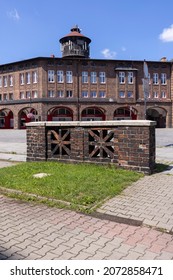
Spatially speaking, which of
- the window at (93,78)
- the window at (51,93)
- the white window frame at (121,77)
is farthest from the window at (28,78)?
the white window frame at (121,77)

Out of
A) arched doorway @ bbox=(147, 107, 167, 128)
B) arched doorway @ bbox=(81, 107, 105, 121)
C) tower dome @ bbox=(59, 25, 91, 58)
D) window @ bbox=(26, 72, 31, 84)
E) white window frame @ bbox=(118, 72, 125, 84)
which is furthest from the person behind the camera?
tower dome @ bbox=(59, 25, 91, 58)

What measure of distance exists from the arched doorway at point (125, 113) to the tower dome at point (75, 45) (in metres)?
14.6

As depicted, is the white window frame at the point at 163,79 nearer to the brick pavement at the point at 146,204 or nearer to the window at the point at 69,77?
the window at the point at 69,77

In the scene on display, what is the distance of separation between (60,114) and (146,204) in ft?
147

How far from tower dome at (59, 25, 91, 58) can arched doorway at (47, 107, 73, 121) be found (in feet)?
42.5

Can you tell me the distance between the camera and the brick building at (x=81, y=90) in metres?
47.2

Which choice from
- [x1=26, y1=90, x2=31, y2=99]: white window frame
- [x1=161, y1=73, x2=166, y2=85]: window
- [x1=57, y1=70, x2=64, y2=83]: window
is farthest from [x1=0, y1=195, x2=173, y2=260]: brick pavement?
[x1=161, y1=73, x2=166, y2=85]: window

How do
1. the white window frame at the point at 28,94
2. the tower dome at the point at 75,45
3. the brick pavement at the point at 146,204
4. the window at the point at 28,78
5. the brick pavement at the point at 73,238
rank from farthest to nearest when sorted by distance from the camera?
the tower dome at the point at 75,45 < the white window frame at the point at 28,94 < the window at the point at 28,78 < the brick pavement at the point at 146,204 < the brick pavement at the point at 73,238

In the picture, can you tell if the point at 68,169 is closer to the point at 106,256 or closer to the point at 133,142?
the point at 133,142

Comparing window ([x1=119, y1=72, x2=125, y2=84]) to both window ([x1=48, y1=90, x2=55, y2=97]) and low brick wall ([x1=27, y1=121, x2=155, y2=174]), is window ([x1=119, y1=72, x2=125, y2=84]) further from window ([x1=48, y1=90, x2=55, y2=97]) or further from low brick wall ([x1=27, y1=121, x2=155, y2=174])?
low brick wall ([x1=27, y1=121, x2=155, y2=174])

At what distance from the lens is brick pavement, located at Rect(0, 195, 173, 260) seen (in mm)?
3340

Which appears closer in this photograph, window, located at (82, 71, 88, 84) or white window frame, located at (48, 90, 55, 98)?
white window frame, located at (48, 90, 55, 98)

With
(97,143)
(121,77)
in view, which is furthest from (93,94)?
(97,143)
